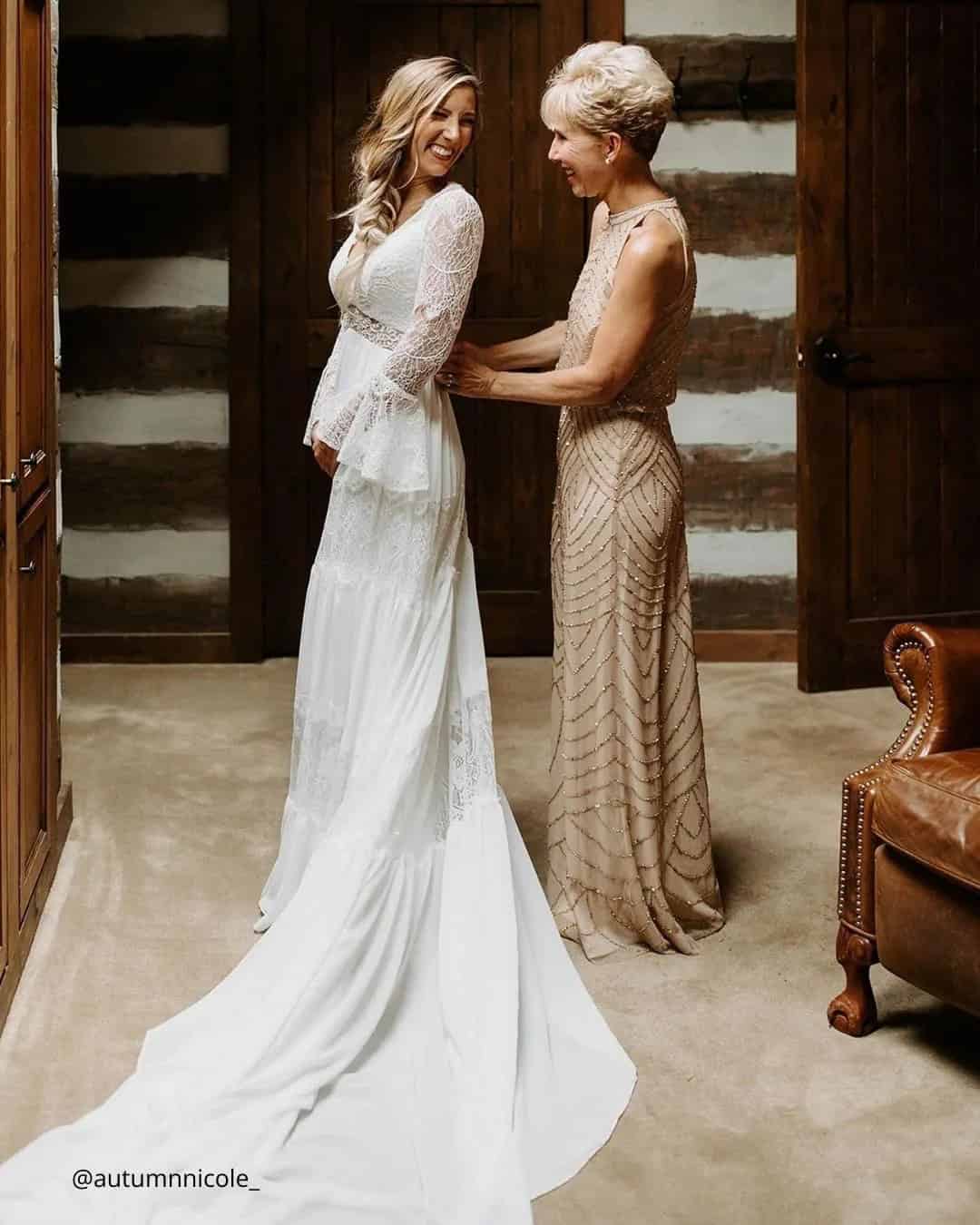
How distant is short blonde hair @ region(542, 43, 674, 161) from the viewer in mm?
3574

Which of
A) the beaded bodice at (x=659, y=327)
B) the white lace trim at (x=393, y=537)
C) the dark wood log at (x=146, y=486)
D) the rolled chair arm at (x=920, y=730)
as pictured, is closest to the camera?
the rolled chair arm at (x=920, y=730)

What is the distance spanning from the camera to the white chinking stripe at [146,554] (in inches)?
258

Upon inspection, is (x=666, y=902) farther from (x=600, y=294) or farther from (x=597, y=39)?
(x=597, y=39)

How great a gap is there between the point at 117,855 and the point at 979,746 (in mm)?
2155

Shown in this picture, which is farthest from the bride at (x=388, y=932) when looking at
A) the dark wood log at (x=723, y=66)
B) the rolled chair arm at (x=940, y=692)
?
the dark wood log at (x=723, y=66)

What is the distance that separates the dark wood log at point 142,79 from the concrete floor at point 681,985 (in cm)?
223

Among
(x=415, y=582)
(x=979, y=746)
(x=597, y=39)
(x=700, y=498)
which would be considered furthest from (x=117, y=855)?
(x=597, y=39)

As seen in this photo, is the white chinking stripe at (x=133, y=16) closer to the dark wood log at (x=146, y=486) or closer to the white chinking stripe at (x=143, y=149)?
the white chinking stripe at (x=143, y=149)

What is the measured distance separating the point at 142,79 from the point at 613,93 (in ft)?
10.8

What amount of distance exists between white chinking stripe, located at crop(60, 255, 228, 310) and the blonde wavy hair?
2.99m

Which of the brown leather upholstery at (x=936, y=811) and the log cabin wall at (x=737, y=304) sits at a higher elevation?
the log cabin wall at (x=737, y=304)

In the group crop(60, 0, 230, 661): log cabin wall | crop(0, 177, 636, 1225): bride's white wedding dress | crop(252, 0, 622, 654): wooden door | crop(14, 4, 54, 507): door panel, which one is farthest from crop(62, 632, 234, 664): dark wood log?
crop(0, 177, 636, 1225): bride's white wedding dress

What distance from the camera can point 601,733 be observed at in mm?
3729

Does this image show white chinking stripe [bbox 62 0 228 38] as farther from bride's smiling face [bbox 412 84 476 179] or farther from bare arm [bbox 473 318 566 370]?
bride's smiling face [bbox 412 84 476 179]
